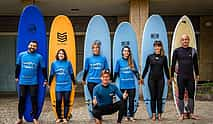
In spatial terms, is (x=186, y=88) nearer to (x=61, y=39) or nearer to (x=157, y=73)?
(x=157, y=73)

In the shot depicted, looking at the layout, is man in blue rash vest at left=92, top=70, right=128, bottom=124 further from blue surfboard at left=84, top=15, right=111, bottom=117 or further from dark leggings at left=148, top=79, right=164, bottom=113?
blue surfboard at left=84, top=15, right=111, bottom=117

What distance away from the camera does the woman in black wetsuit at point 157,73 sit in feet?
22.8

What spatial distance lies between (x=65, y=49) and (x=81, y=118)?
1.44 metres

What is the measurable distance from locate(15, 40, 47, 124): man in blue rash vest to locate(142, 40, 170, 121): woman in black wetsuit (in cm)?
201

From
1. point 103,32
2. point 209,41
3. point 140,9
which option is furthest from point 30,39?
point 209,41

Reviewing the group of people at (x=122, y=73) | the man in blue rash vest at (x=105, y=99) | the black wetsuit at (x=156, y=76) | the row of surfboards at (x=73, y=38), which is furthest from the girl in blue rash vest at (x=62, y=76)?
the black wetsuit at (x=156, y=76)

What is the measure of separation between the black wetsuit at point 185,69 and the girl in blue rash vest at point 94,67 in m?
1.33

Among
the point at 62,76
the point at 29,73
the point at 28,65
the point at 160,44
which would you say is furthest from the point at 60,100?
the point at 160,44

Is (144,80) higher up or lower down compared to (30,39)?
lower down

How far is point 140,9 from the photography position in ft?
40.4

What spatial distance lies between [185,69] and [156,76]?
549 mm

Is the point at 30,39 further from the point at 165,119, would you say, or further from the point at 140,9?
the point at 140,9

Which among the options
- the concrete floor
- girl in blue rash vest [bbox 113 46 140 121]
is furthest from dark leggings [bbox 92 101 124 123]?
girl in blue rash vest [bbox 113 46 140 121]

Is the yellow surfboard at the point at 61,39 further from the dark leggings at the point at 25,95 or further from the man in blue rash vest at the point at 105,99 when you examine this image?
the man in blue rash vest at the point at 105,99
